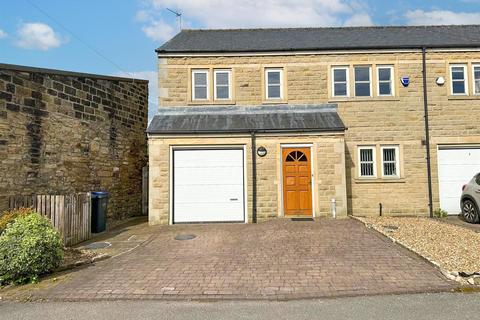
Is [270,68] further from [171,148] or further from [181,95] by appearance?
[171,148]

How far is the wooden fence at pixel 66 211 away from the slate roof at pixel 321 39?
6551 millimetres

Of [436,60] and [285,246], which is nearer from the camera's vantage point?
[285,246]

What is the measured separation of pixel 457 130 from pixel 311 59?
5.96 m

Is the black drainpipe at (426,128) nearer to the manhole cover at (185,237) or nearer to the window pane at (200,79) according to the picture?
the window pane at (200,79)

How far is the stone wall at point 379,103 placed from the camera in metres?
12.5

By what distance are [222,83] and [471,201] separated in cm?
934

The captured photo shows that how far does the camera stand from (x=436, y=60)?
13023 millimetres

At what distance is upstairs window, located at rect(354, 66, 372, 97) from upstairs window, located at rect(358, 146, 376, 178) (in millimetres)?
2092

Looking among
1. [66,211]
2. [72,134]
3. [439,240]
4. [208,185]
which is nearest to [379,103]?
[439,240]

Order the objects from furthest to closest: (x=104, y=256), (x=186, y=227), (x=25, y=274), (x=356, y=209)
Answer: (x=356, y=209) < (x=186, y=227) < (x=104, y=256) < (x=25, y=274)

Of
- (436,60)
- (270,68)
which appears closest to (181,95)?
(270,68)

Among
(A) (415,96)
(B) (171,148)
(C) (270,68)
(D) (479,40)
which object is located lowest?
(B) (171,148)

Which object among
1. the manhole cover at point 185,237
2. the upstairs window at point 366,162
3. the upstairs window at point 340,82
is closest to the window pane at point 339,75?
the upstairs window at point 340,82

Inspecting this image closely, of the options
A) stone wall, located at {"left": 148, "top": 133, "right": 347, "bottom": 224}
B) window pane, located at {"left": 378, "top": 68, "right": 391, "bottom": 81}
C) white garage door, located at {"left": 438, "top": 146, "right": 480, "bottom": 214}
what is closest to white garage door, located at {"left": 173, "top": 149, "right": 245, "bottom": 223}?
stone wall, located at {"left": 148, "top": 133, "right": 347, "bottom": 224}
